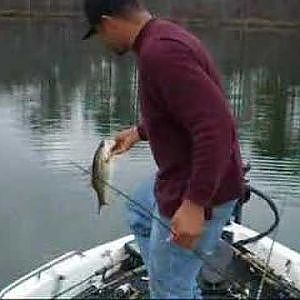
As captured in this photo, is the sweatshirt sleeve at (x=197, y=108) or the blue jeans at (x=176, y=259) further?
the blue jeans at (x=176, y=259)

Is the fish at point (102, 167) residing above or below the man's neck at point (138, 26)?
below

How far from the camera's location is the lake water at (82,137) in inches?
309

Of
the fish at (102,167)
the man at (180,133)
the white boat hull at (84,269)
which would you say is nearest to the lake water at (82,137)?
the white boat hull at (84,269)

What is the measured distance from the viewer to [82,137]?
12.3 meters

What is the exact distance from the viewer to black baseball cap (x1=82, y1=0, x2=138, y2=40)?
283 cm

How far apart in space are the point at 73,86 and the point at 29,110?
3.99m

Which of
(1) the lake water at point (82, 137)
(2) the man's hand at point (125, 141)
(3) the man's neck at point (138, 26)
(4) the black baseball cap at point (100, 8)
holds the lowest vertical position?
(1) the lake water at point (82, 137)

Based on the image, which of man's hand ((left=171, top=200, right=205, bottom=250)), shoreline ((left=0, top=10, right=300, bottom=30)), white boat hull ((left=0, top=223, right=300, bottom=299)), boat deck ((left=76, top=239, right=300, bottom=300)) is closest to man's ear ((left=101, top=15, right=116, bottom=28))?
man's hand ((left=171, top=200, right=205, bottom=250))

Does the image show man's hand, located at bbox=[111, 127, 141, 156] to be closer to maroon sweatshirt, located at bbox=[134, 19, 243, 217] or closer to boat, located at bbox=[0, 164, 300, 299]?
boat, located at bbox=[0, 164, 300, 299]

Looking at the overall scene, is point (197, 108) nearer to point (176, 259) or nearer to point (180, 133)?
point (180, 133)

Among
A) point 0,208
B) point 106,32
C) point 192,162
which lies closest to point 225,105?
point 192,162

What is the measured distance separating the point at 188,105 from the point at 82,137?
9621 millimetres

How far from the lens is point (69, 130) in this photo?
12.9 metres

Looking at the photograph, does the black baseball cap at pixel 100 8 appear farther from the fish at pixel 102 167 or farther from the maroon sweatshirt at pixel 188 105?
the fish at pixel 102 167
